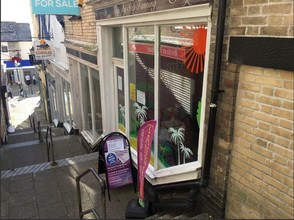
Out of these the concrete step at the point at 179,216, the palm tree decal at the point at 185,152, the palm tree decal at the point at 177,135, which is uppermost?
the palm tree decal at the point at 177,135

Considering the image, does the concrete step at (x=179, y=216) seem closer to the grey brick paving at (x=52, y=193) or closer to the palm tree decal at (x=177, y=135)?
the grey brick paving at (x=52, y=193)

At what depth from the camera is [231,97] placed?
2.86 metres

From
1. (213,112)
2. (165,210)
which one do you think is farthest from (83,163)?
(213,112)

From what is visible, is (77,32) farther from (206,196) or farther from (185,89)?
(206,196)

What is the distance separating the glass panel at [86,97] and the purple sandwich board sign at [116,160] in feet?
12.5

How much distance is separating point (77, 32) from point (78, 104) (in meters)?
2.52

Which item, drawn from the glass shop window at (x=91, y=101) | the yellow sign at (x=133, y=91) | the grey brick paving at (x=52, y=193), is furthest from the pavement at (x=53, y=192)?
the yellow sign at (x=133, y=91)

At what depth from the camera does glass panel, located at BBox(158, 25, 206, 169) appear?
11.6ft

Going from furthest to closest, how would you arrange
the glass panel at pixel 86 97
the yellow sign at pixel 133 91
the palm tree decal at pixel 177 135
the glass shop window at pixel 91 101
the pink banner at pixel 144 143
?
the glass panel at pixel 86 97, the glass shop window at pixel 91 101, the yellow sign at pixel 133 91, the palm tree decal at pixel 177 135, the pink banner at pixel 144 143

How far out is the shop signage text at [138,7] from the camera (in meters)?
3.30

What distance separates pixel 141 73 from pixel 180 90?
1.26 meters

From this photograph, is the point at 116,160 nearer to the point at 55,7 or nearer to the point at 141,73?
the point at 141,73

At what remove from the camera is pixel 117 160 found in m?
4.80

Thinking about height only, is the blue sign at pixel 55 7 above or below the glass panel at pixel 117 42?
above
